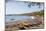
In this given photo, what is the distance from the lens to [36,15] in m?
0.90

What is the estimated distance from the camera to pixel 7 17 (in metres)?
0.86

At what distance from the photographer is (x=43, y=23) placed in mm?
911

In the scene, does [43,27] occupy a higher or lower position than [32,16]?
lower

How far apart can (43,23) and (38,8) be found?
6.6 inches

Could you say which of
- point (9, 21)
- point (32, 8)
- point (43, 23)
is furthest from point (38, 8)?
point (9, 21)


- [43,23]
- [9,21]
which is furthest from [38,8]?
[9,21]

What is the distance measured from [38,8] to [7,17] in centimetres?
34

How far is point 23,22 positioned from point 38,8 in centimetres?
22

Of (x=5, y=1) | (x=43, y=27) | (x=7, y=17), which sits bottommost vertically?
(x=43, y=27)
